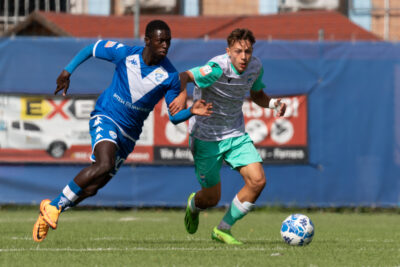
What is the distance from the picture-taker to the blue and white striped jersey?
828 centimetres

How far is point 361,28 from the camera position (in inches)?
749

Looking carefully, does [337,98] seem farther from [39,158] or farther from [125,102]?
[125,102]

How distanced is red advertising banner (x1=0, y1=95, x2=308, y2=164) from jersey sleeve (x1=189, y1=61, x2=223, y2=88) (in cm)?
519

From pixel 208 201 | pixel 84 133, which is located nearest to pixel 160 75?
pixel 208 201

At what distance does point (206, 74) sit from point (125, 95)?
82 cm

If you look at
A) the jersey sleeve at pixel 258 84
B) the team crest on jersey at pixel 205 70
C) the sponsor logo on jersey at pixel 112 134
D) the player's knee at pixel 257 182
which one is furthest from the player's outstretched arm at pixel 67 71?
the player's knee at pixel 257 182

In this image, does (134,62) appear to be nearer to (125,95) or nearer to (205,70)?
(125,95)

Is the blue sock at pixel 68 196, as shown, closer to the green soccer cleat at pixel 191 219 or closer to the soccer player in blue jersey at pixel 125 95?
the soccer player in blue jersey at pixel 125 95

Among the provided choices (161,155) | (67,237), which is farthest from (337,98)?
(67,237)

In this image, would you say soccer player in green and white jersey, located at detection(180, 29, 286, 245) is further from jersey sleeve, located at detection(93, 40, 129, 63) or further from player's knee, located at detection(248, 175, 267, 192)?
jersey sleeve, located at detection(93, 40, 129, 63)

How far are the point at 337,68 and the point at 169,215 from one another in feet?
11.6

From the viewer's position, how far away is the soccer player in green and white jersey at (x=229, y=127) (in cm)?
853

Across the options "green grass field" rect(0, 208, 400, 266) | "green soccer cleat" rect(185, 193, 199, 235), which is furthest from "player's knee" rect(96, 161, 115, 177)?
"green soccer cleat" rect(185, 193, 199, 235)

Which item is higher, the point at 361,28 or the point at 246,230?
the point at 361,28
